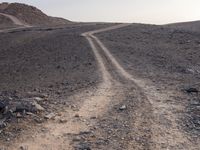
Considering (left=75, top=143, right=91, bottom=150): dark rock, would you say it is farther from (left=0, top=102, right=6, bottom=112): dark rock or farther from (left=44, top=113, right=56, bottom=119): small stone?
(left=0, top=102, right=6, bottom=112): dark rock

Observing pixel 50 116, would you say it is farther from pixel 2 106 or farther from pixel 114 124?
pixel 114 124

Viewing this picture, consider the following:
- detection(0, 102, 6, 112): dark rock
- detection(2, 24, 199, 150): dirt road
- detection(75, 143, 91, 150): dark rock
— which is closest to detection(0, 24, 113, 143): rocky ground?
detection(0, 102, 6, 112): dark rock

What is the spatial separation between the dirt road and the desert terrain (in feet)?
0.07

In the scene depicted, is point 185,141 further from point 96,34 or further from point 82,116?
point 96,34

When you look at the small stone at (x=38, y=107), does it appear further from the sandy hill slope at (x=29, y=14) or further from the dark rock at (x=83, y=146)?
the sandy hill slope at (x=29, y=14)

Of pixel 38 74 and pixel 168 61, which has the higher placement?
pixel 168 61

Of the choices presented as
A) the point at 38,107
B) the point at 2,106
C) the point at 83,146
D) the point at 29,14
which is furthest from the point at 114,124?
the point at 29,14

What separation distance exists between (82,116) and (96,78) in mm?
6016

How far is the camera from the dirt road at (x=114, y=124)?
10844mm

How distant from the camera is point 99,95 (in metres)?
15.1

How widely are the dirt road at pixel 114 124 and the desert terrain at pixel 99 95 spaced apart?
2 centimetres

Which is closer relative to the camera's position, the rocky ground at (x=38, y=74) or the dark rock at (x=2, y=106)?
the rocky ground at (x=38, y=74)

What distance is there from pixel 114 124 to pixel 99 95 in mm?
3142

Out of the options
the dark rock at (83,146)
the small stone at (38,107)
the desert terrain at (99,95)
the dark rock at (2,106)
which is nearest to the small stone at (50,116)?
the desert terrain at (99,95)
